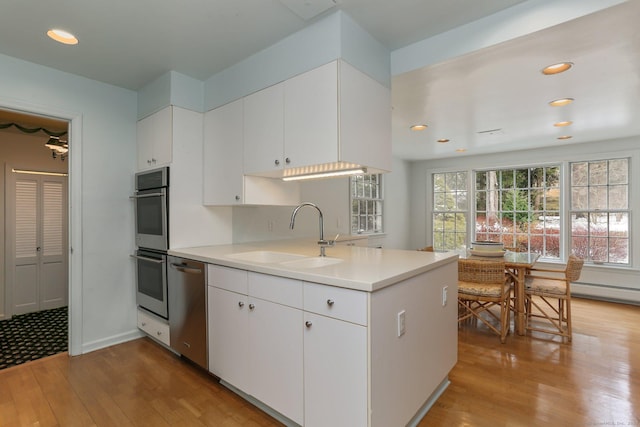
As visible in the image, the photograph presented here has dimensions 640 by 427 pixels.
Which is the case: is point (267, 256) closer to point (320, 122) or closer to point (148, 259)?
point (148, 259)

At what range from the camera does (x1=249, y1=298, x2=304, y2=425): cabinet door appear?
1686 millimetres

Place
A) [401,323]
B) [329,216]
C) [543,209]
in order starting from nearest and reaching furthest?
1. [401,323]
2. [329,216]
3. [543,209]

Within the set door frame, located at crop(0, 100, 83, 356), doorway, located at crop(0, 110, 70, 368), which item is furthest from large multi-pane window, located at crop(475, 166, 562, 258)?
doorway, located at crop(0, 110, 70, 368)

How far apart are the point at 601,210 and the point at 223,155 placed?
17.9ft

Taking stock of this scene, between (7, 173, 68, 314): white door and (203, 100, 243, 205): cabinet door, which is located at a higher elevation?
(203, 100, 243, 205): cabinet door

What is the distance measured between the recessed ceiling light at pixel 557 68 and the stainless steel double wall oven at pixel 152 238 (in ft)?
9.98

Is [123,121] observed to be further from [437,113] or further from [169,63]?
[437,113]

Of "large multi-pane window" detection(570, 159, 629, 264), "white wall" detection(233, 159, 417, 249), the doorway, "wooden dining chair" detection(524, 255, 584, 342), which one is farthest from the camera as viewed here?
"large multi-pane window" detection(570, 159, 629, 264)

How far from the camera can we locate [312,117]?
208 centimetres

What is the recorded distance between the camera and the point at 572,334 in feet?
10.9

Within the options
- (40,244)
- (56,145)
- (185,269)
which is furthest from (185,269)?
(40,244)

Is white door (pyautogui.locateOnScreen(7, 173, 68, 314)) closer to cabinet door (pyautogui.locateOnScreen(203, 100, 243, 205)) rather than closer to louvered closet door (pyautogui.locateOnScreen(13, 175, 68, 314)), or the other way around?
louvered closet door (pyautogui.locateOnScreen(13, 175, 68, 314))

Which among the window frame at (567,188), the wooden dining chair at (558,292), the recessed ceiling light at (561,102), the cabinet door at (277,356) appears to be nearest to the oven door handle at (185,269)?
the cabinet door at (277,356)

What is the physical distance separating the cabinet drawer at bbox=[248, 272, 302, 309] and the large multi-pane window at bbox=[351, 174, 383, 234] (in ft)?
10.7
